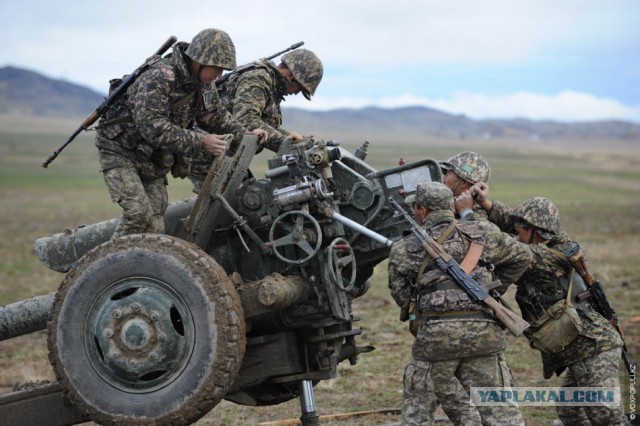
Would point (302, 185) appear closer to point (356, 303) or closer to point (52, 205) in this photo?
point (356, 303)

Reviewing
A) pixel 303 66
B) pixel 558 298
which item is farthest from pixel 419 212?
pixel 303 66

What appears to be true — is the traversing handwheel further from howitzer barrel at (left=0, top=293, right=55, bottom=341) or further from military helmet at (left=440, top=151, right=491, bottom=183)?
howitzer barrel at (left=0, top=293, right=55, bottom=341)

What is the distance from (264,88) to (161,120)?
1508 mm

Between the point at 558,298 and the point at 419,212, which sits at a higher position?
the point at 419,212

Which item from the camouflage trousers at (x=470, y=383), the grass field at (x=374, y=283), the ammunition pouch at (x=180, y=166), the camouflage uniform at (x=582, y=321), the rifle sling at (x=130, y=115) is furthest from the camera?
the grass field at (x=374, y=283)

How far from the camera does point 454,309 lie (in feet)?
21.2

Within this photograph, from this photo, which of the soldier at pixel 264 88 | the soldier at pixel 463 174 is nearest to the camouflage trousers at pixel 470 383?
the soldier at pixel 463 174

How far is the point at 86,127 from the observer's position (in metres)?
7.52

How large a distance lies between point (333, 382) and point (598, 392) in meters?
3.94

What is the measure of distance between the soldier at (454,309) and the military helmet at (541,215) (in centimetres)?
72

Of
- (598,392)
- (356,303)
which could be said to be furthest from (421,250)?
(356,303)

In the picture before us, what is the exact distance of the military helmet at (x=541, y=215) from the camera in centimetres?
738

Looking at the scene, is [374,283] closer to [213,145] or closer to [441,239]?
[213,145]

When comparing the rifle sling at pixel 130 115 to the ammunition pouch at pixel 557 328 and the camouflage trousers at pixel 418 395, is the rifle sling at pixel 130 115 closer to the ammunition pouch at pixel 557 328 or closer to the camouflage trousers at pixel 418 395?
the camouflage trousers at pixel 418 395
